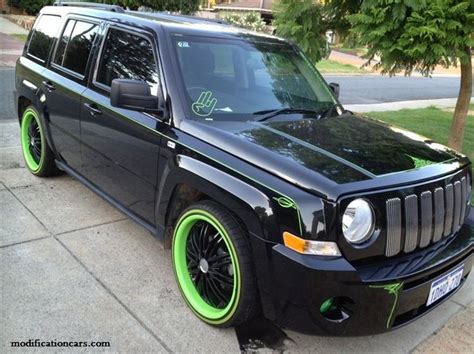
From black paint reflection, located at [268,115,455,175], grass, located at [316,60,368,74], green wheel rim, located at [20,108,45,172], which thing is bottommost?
grass, located at [316,60,368,74]

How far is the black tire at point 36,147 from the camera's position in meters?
5.08

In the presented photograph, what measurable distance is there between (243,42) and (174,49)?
723 mm

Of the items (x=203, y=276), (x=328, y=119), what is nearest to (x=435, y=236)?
(x=328, y=119)

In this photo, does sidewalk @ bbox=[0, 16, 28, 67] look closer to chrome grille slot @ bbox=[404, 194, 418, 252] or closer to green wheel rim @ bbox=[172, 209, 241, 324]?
green wheel rim @ bbox=[172, 209, 241, 324]

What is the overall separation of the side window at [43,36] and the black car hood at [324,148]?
8.36 feet

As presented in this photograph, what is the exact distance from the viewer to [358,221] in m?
2.55

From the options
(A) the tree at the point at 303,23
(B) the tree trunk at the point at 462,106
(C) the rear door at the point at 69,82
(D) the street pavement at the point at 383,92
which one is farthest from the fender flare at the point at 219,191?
(D) the street pavement at the point at 383,92

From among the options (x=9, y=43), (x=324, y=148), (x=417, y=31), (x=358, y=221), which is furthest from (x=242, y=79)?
(x=9, y=43)

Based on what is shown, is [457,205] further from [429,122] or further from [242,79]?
[429,122]

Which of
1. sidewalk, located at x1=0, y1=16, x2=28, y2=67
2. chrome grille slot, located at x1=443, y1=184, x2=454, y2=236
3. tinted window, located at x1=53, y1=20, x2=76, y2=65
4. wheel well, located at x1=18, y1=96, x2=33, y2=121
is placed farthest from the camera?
sidewalk, located at x1=0, y1=16, x2=28, y2=67

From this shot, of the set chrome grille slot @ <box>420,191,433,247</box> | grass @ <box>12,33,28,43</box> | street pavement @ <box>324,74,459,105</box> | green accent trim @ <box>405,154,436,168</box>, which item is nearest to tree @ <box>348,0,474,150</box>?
green accent trim @ <box>405,154,436,168</box>

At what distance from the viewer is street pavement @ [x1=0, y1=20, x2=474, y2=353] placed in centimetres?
297

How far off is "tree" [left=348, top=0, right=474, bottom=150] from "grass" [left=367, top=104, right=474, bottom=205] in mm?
2711

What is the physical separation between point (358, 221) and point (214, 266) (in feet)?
3.30
